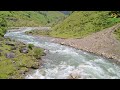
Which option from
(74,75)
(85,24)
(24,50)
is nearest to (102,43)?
(24,50)

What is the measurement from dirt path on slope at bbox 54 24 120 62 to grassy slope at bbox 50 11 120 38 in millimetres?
4276

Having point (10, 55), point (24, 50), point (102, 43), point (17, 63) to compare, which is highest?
point (102, 43)

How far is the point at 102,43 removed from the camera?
4722 cm

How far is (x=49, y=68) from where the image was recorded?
1176 inches

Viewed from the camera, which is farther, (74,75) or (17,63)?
(17,63)

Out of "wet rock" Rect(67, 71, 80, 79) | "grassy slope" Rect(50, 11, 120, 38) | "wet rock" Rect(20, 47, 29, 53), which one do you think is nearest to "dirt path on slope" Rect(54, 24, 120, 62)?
"grassy slope" Rect(50, 11, 120, 38)

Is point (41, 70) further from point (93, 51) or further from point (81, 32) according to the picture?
point (81, 32)

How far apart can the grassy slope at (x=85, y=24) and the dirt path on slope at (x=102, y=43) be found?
14.0 ft

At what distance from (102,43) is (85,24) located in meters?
19.4

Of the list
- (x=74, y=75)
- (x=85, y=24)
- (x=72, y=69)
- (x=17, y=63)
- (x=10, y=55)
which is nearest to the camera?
(x=74, y=75)

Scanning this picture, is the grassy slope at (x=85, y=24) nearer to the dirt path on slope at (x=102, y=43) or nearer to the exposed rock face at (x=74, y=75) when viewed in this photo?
the dirt path on slope at (x=102, y=43)

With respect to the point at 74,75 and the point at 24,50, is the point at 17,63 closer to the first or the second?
the point at 24,50

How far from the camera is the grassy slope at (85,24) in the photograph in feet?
193
